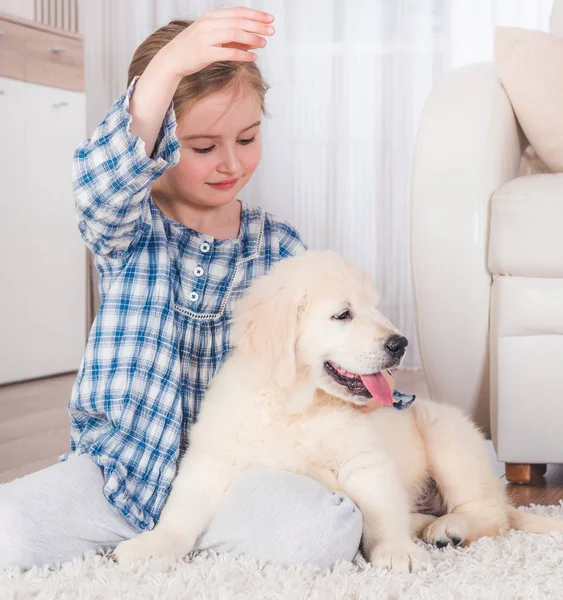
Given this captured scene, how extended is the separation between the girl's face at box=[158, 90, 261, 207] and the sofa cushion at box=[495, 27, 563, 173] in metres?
0.71

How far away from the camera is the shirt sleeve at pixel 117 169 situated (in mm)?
1266

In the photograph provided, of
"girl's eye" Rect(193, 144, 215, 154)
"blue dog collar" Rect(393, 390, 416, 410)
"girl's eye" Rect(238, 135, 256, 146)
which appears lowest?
"blue dog collar" Rect(393, 390, 416, 410)

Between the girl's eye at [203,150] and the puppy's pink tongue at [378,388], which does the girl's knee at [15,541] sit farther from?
the girl's eye at [203,150]

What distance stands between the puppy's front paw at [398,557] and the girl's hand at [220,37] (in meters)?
0.70

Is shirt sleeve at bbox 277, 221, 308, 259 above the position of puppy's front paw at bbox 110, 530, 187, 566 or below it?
above

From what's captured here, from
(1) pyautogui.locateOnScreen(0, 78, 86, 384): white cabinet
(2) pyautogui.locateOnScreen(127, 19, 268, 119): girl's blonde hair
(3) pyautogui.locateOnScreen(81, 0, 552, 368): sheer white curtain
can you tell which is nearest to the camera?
(2) pyautogui.locateOnScreen(127, 19, 268, 119): girl's blonde hair

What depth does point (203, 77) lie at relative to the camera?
1497 millimetres

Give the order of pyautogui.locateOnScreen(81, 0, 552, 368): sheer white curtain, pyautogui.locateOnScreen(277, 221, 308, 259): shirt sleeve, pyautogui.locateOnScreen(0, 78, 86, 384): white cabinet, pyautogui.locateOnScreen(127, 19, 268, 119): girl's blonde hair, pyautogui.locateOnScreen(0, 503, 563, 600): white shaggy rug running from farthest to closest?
pyautogui.locateOnScreen(81, 0, 552, 368): sheer white curtain < pyautogui.locateOnScreen(0, 78, 86, 384): white cabinet < pyautogui.locateOnScreen(277, 221, 308, 259): shirt sleeve < pyautogui.locateOnScreen(127, 19, 268, 119): girl's blonde hair < pyautogui.locateOnScreen(0, 503, 563, 600): white shaggy rug

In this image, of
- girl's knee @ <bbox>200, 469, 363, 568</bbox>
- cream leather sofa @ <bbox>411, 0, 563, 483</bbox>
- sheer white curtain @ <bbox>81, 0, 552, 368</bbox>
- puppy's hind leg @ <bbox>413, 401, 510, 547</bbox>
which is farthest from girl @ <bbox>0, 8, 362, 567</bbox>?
sheer white curtain @ <bbox>81, 0, 552, 368</bbox>

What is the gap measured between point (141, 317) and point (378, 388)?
0.41 m

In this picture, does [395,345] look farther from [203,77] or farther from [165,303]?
[203,77]

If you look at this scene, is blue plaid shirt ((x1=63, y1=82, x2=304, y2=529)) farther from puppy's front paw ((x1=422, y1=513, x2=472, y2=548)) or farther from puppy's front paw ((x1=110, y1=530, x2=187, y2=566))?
puppy's front paw ((x1=422, y1=513, x2=472, y2=548))

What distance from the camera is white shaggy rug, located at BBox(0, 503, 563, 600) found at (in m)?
1.06

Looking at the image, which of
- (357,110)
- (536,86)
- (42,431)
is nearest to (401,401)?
(536,86)
